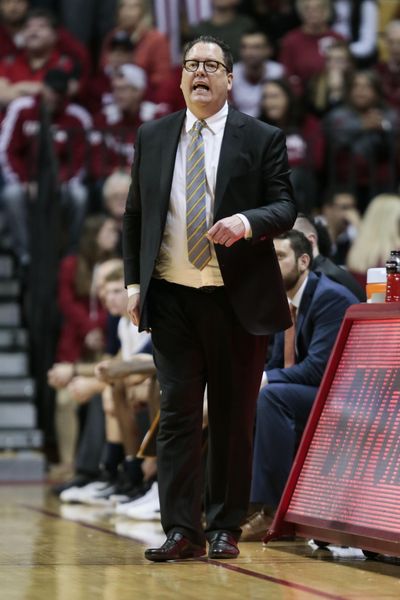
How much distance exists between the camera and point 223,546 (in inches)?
210

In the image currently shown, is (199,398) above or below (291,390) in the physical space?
above

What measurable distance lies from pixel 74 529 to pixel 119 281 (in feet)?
7.62

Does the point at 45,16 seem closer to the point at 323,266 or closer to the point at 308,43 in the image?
the point at 308,43

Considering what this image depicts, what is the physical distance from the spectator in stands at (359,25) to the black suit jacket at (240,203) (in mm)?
7915

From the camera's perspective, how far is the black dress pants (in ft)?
17.3

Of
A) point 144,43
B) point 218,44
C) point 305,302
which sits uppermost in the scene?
point 144,43

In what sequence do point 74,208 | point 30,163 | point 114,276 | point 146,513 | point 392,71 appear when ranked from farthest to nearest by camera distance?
point 392,71, point 30,163, point 74,208, point 114,276, point 146,513

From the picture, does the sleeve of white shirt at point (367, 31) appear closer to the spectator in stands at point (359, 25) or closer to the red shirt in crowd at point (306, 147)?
the spectator in stands at point (359, 25)

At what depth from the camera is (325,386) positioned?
5.78 meters

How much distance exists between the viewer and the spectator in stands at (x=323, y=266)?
668 centimetres

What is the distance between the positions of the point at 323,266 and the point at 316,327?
52 cm

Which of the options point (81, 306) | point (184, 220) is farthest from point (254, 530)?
point (81, 306)

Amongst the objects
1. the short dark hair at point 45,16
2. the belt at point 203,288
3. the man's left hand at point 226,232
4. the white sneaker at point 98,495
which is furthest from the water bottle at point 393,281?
the short dark hair at point 45,16

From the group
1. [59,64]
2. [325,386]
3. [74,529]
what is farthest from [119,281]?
[59,64]
